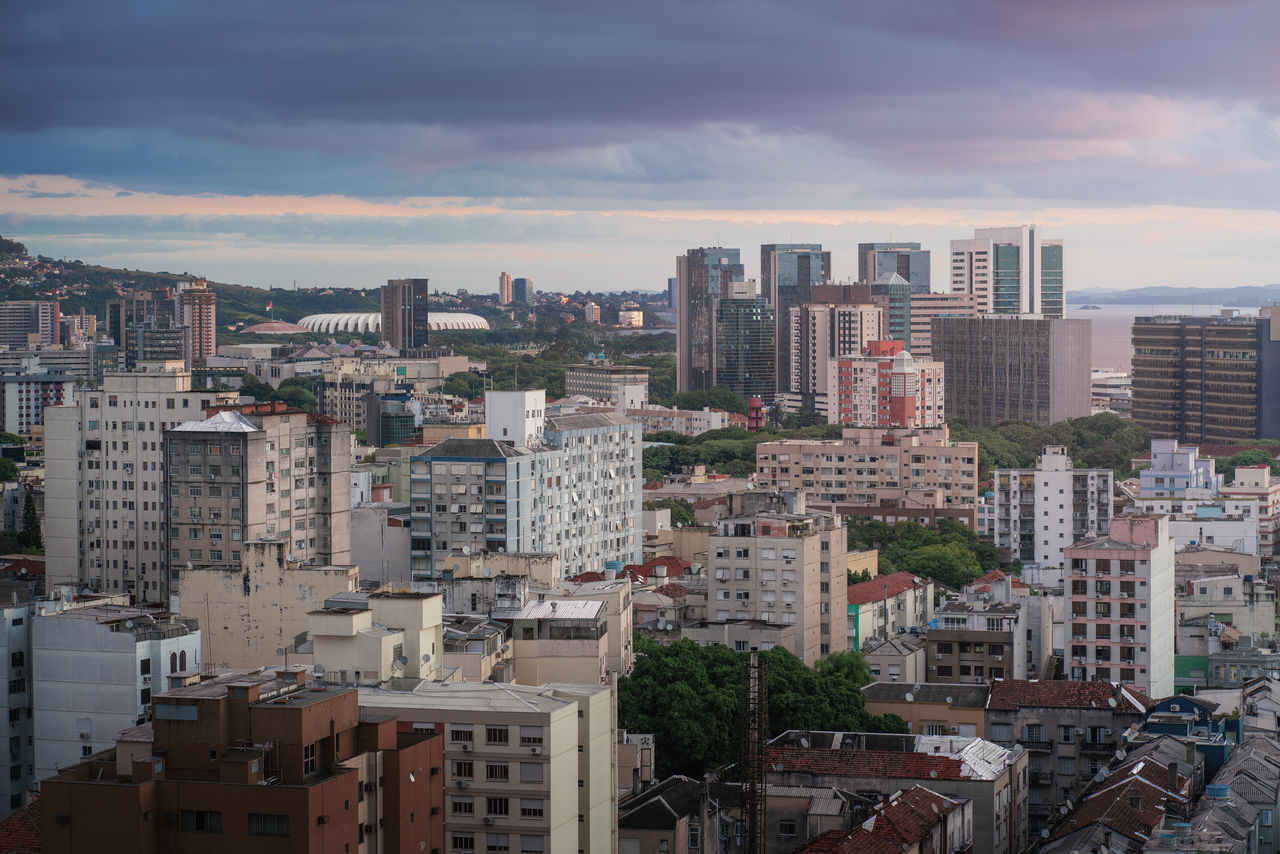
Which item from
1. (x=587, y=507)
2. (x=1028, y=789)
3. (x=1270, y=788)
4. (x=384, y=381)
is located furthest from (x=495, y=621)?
(x=384, y=381)

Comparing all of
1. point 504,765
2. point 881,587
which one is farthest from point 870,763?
point 881,587

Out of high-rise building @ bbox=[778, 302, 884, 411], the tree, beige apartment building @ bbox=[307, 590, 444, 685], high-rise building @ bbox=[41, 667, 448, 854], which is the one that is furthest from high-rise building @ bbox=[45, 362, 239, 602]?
high-rise building @ bbox=[778, 302, 884, 411]

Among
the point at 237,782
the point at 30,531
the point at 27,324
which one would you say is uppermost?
the point at 27,324

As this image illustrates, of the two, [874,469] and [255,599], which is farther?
[874,469]

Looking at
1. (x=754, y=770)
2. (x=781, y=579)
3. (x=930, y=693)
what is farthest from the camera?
(x=781, y=579)

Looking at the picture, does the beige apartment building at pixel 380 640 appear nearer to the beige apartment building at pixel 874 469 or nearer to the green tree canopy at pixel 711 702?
the green tree canopy at pixel 711 702

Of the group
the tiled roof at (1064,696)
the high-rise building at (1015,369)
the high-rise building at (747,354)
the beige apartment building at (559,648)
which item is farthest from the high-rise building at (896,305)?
the beige apartment building at (559,648)

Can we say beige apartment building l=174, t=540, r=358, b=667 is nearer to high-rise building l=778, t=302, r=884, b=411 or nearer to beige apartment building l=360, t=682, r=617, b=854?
beige apartment building l=360, t=682, r=617, b=854

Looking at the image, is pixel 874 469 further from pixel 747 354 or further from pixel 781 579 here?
pixel 747 354
